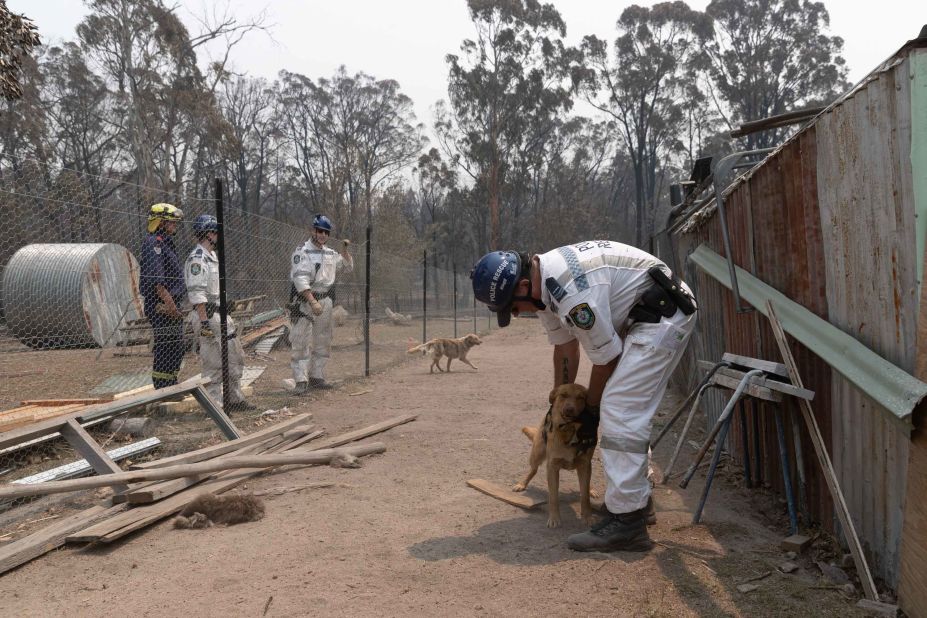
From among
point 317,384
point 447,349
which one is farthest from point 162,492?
point 447,349

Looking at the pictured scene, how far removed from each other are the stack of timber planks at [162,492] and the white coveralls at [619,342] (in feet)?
8.43

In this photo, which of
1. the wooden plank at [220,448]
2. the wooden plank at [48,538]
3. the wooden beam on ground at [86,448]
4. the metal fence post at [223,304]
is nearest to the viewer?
the wooden plank at [48,538]

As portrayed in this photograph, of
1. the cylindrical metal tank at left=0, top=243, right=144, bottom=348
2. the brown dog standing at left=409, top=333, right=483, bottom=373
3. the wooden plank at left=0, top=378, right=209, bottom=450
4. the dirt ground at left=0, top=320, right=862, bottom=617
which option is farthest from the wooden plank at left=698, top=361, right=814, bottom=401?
the cylindrical metal tank at left=0, top=243, right=144, bottom=348

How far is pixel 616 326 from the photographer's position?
382cm

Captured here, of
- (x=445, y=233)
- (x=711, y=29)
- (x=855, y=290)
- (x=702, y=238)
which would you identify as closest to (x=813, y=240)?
(x=855, y=290)

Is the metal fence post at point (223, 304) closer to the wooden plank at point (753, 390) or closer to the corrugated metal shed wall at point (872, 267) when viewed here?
the wooden plank at point (753, 390)

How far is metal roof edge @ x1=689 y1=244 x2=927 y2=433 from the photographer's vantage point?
250 cm

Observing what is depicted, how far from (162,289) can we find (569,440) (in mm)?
5095

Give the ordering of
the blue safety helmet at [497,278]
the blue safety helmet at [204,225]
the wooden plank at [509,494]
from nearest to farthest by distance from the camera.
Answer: the blue safety helmet at [497,278] → the wooden plank at [509,494] → the blue safety helmet at [204,225]

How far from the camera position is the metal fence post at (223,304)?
6.93 meters

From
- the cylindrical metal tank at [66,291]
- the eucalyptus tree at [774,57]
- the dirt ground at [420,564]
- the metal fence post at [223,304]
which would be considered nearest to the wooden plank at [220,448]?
the dirt ground at [420,564]

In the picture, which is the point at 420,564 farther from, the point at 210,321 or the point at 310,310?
the point at 310,310

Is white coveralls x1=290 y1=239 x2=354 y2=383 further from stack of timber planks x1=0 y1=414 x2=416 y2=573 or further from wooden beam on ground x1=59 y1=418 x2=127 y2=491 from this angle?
wooden beam on ground x1=59 y1=418 x2=127 y2=491

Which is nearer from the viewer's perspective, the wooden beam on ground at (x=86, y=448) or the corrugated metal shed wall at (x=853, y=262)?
the corrugated metal shed wall at (x=853, y=262)
